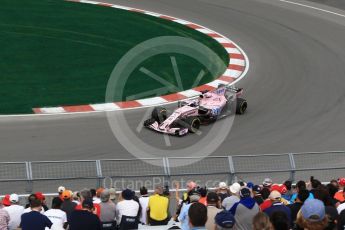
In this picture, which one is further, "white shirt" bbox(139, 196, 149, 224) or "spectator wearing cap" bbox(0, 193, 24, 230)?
"white shirt" bbox(139, 196, 149, 224)

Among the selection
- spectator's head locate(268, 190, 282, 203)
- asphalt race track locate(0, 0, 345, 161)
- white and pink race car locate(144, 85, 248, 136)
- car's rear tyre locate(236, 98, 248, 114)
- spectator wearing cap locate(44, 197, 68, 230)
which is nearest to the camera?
spectator wearing cap locate(44, 197, 68, 230)

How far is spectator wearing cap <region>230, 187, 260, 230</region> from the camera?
32.4 feet

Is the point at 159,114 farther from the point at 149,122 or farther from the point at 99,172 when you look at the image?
the point at 99,172

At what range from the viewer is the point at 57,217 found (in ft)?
36.3

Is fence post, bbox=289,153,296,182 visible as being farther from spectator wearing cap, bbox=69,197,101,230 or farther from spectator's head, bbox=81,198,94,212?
spectator wearing cap, bbox=69,197,101,230

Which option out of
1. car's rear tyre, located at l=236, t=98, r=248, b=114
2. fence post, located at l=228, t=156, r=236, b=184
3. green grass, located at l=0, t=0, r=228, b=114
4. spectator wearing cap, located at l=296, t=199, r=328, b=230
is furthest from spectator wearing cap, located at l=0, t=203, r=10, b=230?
car's rear tyre, located at l=236, t=98, r=248, b=114

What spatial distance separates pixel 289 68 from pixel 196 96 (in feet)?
15.3

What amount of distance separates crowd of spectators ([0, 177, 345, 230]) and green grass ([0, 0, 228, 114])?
946 cm

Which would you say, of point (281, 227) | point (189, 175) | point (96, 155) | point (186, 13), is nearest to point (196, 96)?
point (96, 155)

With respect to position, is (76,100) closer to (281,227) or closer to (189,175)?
(189,175)

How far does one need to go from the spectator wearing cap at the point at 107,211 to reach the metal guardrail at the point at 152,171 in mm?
3298

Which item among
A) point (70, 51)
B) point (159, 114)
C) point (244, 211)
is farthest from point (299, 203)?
point (70, 51)

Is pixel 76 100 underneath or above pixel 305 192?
above

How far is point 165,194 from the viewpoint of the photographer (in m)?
12.8
